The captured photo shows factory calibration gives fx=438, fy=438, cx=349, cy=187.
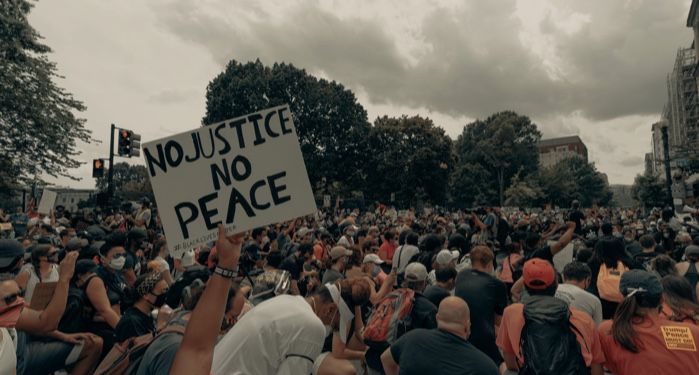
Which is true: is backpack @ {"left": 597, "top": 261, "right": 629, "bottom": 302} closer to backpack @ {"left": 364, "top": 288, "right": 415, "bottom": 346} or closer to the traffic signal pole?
backpack @ {"left": 364, "top": 288, "right": 415, "bottom": 346}

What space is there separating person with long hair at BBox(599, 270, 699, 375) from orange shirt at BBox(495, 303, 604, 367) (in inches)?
4.6

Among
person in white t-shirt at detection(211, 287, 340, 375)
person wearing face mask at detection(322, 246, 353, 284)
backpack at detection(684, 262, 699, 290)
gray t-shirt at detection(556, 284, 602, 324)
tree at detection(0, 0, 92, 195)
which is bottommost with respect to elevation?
backpack at detection(684, 262, 699, 290)

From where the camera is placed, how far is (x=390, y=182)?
46562 mm

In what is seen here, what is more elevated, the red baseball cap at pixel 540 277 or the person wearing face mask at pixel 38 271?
the person wearing face mask at pixel 38 271

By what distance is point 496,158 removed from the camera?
217 ft

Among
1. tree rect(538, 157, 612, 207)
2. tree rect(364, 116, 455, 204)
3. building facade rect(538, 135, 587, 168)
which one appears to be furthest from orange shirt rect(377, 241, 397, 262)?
building facade rect(538, 135, 587, 168)

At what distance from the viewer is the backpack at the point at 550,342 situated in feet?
9.81

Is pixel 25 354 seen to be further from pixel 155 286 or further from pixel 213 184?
pixel 213 184

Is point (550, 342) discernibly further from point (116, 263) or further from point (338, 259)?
point (116, 263)

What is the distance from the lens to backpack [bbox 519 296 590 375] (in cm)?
299

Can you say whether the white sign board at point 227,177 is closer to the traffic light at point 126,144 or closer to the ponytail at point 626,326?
the ponytail at point 626,326

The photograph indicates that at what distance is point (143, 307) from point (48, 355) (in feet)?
3.34

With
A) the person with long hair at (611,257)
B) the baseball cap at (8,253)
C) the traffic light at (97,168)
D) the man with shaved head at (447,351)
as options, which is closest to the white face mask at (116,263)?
the baseball cap at (8,253)

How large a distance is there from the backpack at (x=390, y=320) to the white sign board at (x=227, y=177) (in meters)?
1.85
